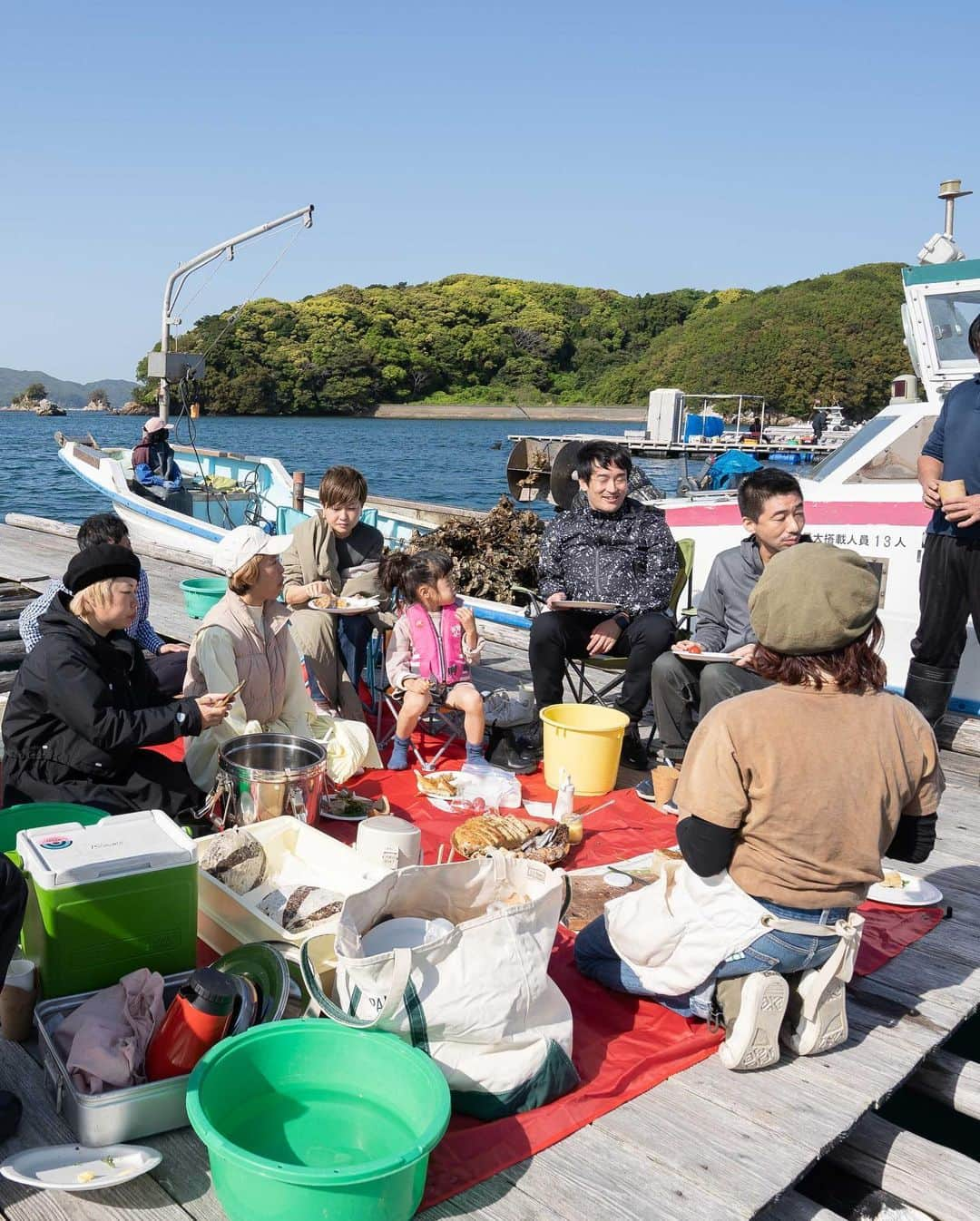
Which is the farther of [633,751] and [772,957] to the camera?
[633,751]

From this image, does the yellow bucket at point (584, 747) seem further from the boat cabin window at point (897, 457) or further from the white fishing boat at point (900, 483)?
the boat cabin window at point (897, 457)

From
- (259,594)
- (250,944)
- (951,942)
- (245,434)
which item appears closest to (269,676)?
(259,594)

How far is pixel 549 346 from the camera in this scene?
92.1 metres

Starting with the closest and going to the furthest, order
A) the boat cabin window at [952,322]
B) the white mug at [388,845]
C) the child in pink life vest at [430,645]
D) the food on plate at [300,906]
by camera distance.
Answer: the food on plate at [300,906] → the white mug at [388,845] → the child in pink life vest at [430,645] → the boat cabin window at [952,322]

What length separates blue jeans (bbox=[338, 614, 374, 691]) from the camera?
17.6ft

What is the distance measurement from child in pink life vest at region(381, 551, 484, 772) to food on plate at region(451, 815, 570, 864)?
944mm

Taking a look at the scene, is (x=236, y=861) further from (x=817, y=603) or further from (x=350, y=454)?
(x=350, y=454)

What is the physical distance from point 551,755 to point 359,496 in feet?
5.68

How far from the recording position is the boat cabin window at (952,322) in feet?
20.3

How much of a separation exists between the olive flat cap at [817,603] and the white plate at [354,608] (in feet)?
9.47

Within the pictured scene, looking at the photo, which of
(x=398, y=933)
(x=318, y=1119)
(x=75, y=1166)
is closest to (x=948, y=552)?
(x=398, y=933)

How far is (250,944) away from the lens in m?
2.49

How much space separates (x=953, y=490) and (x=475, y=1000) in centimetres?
353

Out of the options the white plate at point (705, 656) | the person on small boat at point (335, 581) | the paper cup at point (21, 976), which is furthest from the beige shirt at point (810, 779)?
the person on small boat at point (335, 581)
